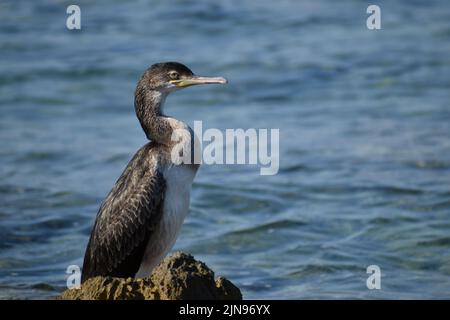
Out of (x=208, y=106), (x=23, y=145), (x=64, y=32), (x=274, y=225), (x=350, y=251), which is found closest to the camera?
(x=350, y=251)

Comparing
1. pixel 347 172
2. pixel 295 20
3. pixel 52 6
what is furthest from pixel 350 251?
pixel 52 6

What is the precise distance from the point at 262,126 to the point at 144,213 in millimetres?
7991

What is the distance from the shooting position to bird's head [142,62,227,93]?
369 inches

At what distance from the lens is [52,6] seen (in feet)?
76.1

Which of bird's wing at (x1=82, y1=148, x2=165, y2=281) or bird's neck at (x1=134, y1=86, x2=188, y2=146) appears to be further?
bird's neck at (x1=134, y1=86, x2=188, y2=146)

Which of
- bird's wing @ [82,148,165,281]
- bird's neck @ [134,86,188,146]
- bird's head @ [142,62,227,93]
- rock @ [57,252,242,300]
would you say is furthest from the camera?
bird's head @ [142,62,227,93]

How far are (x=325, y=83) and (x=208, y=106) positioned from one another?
2293 mm

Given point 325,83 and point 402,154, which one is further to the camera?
point 325,83

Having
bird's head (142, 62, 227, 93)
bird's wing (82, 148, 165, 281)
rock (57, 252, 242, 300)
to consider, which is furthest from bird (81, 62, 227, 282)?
rock (57, 252, 242, 300)

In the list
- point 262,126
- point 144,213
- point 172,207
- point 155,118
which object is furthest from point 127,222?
point 262,126

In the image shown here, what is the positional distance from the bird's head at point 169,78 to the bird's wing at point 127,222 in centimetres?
76

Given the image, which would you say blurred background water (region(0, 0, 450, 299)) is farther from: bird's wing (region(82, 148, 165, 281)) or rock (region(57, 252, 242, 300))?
rock (region(57, 252, 242, 300))

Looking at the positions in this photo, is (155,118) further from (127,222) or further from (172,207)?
(127,222)
